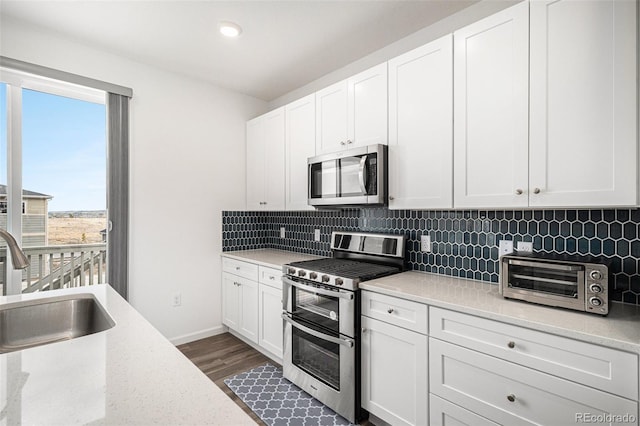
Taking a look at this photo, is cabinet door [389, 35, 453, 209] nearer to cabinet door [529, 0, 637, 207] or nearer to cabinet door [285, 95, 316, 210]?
cabinet door [529, 0, 637, 207]

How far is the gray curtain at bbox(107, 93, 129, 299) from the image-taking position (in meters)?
2.67

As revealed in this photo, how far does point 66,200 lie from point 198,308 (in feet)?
4.97

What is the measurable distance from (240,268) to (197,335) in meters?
0.85

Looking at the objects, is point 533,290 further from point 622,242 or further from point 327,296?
point 327,296

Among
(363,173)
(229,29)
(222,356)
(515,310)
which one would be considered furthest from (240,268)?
(515,310)

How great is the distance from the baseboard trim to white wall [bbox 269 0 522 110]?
2653 mm

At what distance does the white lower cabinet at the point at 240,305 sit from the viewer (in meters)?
2.92

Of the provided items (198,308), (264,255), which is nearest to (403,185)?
(264,255)

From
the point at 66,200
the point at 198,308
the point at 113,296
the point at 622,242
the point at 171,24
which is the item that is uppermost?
the point at 171,24

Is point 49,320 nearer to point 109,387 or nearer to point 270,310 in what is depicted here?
point 109,387

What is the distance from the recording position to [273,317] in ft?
8.80

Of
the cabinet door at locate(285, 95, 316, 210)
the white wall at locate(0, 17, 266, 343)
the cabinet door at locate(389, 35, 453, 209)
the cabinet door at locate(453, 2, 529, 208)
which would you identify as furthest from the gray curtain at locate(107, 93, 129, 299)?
the cabinet door at locate(453, 2, 529, 208)

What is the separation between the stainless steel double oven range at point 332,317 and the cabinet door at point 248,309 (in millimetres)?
555

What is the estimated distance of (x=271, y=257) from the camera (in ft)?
10.1
